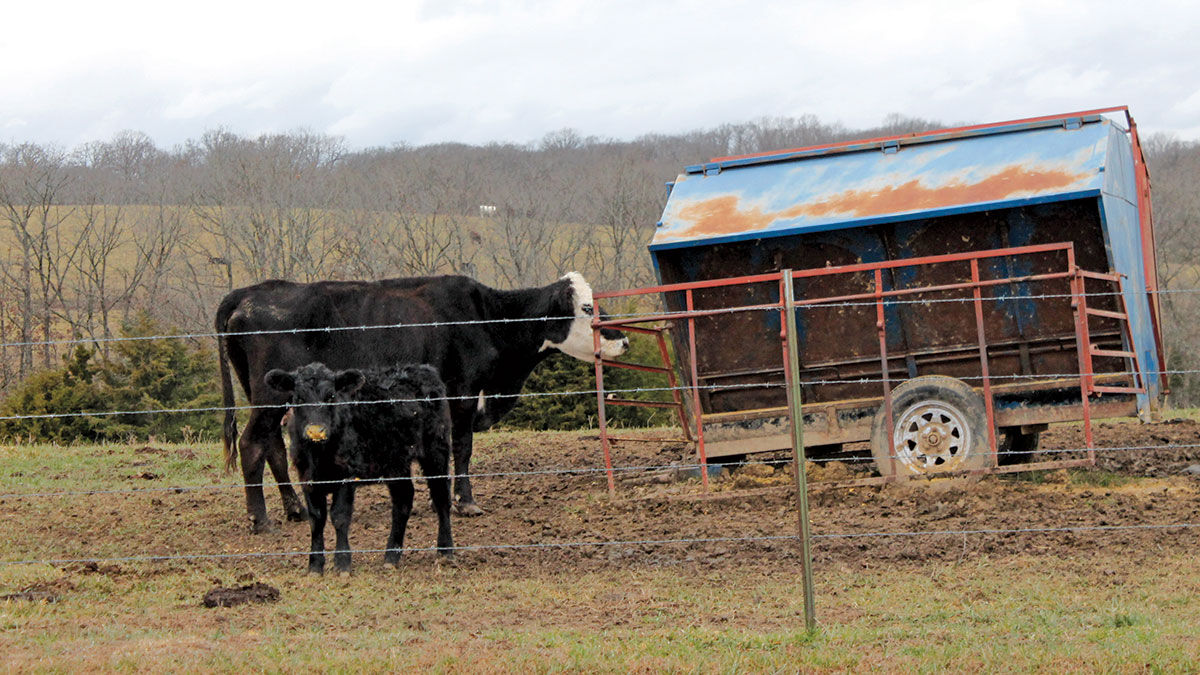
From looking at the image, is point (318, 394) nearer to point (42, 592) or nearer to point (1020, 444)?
point (42, 592)

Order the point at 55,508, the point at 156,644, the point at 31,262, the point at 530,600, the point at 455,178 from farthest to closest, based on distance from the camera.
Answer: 1. the point at 455,178
2. the point at 31,262
3. the point at 55,508
4. the point at 530,600
5. the point at 156,644

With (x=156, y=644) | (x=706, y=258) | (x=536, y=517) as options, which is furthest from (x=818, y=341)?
(x=156, y=644)

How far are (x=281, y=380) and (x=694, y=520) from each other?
11.0 feet

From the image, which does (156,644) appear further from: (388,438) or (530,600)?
(388,438)

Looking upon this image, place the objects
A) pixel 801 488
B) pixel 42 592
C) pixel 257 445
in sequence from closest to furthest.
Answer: pixel 801 488 → pixel 42 592 → pixel 257 445

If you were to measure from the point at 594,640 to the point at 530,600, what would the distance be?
1.25 m

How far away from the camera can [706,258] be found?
1166cm

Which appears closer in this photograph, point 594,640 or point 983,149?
point 594,640

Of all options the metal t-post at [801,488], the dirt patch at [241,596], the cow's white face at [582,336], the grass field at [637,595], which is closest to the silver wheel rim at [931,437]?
the grass field at [637,595]

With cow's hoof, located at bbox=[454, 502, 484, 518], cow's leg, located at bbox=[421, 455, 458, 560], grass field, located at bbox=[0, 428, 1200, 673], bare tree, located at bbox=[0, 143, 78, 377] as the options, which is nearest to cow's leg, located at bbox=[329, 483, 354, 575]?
grass field, located at bbox=[0, 428, 1200, 673]

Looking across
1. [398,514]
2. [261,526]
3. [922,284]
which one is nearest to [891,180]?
[922,284]

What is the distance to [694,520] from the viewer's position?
964 cm

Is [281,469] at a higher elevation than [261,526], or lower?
higher

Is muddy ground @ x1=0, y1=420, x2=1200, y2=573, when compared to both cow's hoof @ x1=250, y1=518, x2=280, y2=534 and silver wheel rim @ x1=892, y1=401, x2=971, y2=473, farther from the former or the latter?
silver wheel rim @ x1=892, y1=401, x2=971, y2=473
